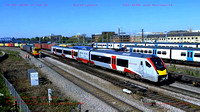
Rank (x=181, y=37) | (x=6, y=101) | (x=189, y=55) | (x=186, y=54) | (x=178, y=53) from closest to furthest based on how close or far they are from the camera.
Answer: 1. (x=6, y=101)
2. (x=189, y=55)
3. (x=186, y=54)
4. (x=178, y=53)
5. (x=181, y=37)

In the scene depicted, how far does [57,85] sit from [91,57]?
10416 mm

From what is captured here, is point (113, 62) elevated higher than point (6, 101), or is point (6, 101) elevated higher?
point (113, 62)

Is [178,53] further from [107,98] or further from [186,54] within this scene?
[107,98]

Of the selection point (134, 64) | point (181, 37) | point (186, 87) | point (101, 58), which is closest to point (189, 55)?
point (186, 87)

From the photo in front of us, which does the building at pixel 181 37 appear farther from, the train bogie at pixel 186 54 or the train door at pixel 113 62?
the train door at pixel 113 62

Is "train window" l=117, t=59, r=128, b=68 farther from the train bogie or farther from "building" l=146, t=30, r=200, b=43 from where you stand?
"building" l=146, t=30, r=200, b=43

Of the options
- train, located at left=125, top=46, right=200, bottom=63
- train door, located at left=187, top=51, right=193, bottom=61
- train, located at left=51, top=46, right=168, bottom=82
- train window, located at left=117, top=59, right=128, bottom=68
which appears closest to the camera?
train, located at left=51, top=46, right=168, bottom=82

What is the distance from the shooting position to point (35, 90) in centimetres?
1588

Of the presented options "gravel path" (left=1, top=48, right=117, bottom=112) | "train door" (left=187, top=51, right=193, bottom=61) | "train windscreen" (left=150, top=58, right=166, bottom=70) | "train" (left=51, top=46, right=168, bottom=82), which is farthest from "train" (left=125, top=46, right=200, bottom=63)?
"gravel path" (left=1, top=48, right=117, bottom=112)

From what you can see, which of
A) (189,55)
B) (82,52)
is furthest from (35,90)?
(189,55)

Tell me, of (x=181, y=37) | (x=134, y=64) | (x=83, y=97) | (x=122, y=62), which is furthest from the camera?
(x=181, y=37)

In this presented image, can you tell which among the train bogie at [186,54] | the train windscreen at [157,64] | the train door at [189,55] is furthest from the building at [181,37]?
the train windscreen at [157,64]

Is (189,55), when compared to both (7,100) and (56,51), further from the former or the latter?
(56,51)

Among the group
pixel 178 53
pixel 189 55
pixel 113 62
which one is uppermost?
pixel 178 53
